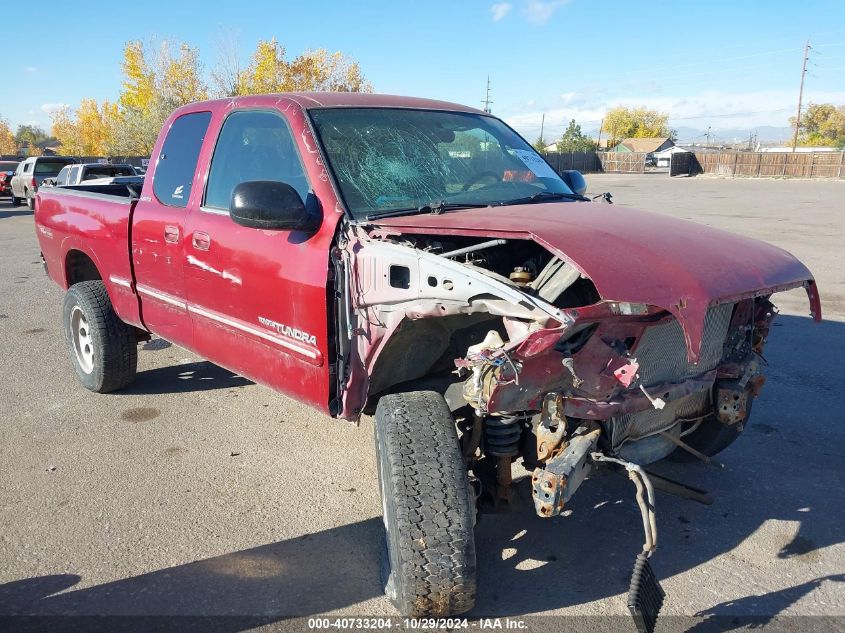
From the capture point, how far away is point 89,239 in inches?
199

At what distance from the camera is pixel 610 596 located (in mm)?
2908

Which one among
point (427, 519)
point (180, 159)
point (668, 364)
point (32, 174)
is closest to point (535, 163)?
point (668, 364)

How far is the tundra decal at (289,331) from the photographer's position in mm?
3203

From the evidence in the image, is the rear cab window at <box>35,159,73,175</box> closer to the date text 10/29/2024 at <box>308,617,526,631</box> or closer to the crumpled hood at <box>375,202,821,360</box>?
the crumpled hood at <box>375,202,821,360</box>

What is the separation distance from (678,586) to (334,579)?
1.46 meters

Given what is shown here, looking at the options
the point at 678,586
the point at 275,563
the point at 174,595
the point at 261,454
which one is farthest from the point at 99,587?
the point at 678,586

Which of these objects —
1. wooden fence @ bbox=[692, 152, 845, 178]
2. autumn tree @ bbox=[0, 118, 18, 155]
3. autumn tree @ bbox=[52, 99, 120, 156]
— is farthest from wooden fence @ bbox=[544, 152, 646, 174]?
autumn tree @ bbox=[0, 118, 18, 155]

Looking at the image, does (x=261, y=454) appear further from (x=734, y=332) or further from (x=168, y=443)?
(x=734, y=332)

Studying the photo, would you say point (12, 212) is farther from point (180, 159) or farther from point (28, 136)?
point (28, 136)

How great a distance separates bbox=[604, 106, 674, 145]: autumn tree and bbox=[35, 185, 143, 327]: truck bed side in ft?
387

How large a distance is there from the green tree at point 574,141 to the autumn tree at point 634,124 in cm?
3455

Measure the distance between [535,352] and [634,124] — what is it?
125018mm

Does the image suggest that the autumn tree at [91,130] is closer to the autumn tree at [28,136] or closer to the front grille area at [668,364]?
the autumn tree at [28,136]

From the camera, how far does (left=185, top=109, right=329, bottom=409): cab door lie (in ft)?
10.5
